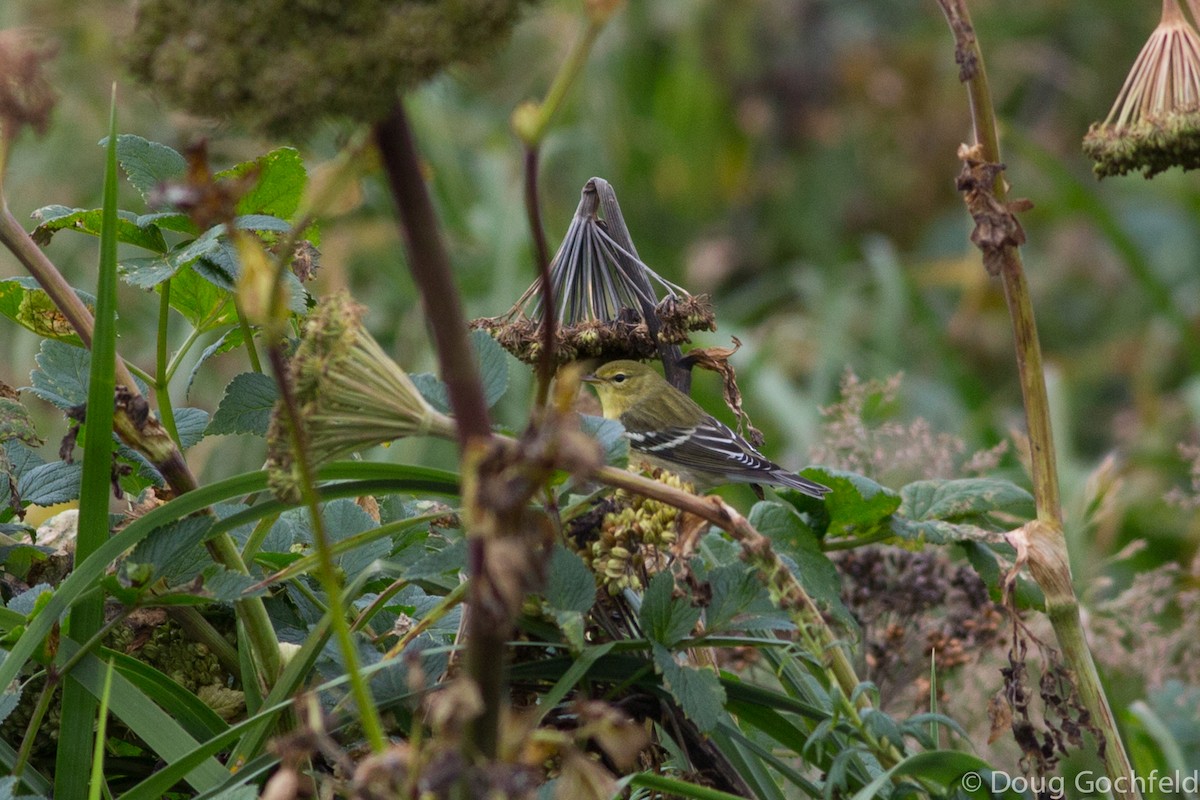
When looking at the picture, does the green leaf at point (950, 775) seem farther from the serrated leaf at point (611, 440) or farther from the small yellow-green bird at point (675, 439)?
the small yellow-green bird at point (675, 439)

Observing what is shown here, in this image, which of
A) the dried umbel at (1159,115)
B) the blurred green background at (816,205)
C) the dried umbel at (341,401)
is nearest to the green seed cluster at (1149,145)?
the dried umbel at (1159,115)

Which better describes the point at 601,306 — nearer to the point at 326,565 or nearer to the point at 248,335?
the point at 248,335

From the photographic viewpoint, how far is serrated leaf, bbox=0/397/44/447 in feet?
3.36

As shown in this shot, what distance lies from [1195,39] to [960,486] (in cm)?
43

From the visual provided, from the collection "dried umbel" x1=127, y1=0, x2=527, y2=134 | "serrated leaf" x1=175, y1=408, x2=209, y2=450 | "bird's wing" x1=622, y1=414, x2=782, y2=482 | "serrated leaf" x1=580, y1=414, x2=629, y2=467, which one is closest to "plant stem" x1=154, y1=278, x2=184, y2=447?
"serrated leaf" x1=175, y1=408, x2=209, y2=450

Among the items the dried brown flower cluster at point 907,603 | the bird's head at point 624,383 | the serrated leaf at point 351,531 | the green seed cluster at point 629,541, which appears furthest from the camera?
the bird's head at point 624,383

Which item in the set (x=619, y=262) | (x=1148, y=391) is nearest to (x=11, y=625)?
(x=619, y=262)

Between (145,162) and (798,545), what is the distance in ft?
2.08

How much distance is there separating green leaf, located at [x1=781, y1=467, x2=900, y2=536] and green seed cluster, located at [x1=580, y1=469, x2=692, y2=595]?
0.52ft

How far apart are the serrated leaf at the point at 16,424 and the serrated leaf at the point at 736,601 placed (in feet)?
1.83

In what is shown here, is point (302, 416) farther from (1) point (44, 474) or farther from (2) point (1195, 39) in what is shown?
(2) point (1195, 39)

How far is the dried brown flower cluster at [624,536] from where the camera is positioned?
0.91 metres

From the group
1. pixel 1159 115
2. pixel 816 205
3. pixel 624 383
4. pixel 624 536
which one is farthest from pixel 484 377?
pixel 816 205

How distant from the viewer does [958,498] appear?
3.55 feet
